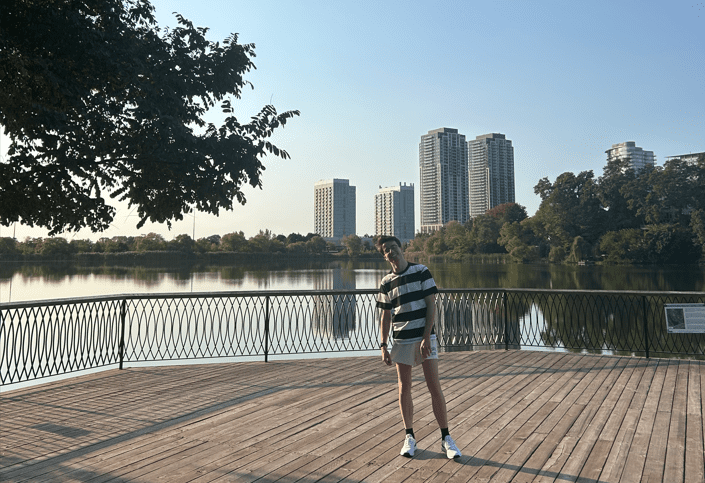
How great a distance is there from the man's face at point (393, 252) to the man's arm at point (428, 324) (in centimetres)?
35

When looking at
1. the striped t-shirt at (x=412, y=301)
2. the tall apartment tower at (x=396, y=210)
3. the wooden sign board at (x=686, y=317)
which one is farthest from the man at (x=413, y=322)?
the tall apartment tower at (x=396, y=210)

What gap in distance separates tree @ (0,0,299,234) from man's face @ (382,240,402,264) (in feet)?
12.7

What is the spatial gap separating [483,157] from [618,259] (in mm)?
100489

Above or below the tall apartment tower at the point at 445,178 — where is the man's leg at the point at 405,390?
below

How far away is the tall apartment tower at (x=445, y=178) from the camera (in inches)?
6088

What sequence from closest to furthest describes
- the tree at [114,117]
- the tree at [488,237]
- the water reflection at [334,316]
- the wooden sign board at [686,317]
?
1. the tree at [114,117]
2. the wooden sign board at [686,317]
3. the water reflection at [334,316]
4. the tree at [488,237]

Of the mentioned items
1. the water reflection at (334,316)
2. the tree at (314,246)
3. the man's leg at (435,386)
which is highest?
the tree at (314,246)

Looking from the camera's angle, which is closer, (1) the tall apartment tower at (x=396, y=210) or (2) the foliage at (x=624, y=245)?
(2) the foliage at (x=624, y=245)

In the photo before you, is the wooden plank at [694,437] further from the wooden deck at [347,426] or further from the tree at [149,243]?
the tree at [149,243]

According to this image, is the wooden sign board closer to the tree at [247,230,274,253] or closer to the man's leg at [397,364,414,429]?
the man's leg at [397,364,414,429]

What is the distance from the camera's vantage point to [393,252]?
12.1ft

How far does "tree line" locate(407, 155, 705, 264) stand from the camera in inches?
2210

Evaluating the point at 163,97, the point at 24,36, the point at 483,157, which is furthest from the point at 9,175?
the point at 483,157

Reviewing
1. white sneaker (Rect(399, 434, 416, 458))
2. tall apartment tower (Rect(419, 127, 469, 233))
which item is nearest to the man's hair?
white sneaker (Rect(399, 434, 416, 458))
